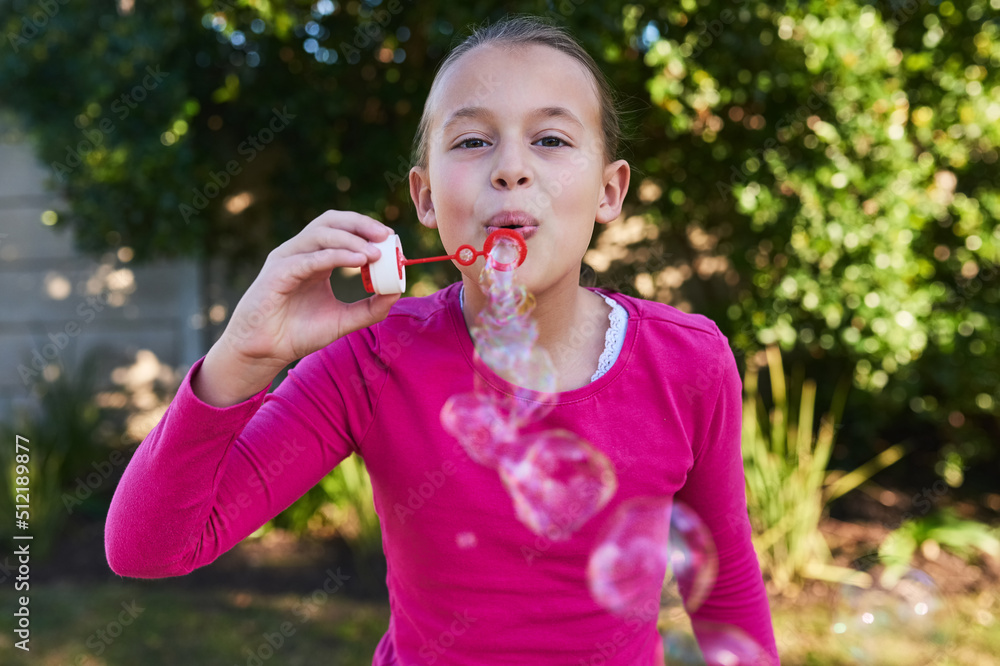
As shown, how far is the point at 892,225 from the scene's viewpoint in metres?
3.32

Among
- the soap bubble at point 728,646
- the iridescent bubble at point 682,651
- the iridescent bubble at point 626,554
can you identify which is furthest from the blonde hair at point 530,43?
the iridescent bubble at point 682,651

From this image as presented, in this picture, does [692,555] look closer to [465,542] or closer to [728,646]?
[728,646]

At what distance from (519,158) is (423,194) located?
0.29 m

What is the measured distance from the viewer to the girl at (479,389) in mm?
1109

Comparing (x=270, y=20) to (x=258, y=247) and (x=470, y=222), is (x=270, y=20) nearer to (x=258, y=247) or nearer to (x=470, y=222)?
(x=258, y=247)

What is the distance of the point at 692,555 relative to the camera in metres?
1.48

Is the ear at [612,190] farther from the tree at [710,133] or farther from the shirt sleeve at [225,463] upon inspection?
the tree at [710,133]

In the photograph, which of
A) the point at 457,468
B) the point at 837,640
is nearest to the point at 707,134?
the point at 837,640

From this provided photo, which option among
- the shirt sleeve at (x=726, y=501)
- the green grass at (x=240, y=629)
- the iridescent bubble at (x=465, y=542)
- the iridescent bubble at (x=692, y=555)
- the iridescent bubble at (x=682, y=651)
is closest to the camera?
the iridescent bubble at (x=465, y=542)

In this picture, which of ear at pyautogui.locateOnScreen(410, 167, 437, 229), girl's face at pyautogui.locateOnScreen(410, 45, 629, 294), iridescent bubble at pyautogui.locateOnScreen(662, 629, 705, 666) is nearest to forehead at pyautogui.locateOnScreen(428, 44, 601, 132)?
girl's face at pyautogui.locateOnScreen(410, 45, 629, 294)

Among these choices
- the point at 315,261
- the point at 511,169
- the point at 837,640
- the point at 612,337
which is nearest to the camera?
the point at 315,261

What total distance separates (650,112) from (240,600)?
118 inches

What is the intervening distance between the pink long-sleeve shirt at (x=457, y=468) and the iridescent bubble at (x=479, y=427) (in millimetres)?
16

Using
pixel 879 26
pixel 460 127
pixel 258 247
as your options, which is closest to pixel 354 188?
pixel 258 247
